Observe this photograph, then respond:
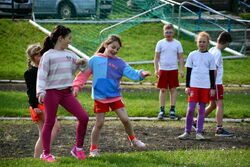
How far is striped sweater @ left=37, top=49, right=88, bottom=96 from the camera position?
22.1 ft

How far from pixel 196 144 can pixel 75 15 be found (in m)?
13.9

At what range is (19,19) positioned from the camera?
2144 cm

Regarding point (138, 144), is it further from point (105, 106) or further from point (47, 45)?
point (47, 45)

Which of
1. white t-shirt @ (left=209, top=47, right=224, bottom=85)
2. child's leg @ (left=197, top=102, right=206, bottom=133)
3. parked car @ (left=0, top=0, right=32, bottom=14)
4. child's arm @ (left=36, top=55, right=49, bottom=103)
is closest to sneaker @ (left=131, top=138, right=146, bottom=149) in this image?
child's arm @ (left=36, top=55, right=49, bottom=103)

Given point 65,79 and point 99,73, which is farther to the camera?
point 99,73

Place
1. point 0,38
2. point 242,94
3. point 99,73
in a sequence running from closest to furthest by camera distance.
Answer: point 99,73
point 242,94
point 0,38

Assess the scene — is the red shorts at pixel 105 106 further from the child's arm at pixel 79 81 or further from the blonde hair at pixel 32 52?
the blonde hair at pixel 32 52

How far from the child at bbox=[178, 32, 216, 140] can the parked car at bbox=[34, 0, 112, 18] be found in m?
11.8

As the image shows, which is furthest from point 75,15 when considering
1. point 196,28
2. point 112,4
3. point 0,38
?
point 196,28

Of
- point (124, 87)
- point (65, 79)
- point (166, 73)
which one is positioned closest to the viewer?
point (65, 79)

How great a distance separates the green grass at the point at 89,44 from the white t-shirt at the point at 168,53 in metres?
4.13

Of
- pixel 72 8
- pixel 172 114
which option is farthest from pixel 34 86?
pixel 72 8

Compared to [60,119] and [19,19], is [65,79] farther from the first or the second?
[19,19]

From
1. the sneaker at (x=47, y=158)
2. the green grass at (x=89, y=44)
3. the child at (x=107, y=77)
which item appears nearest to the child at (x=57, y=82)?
the sneaker at (x=47, y=158)
